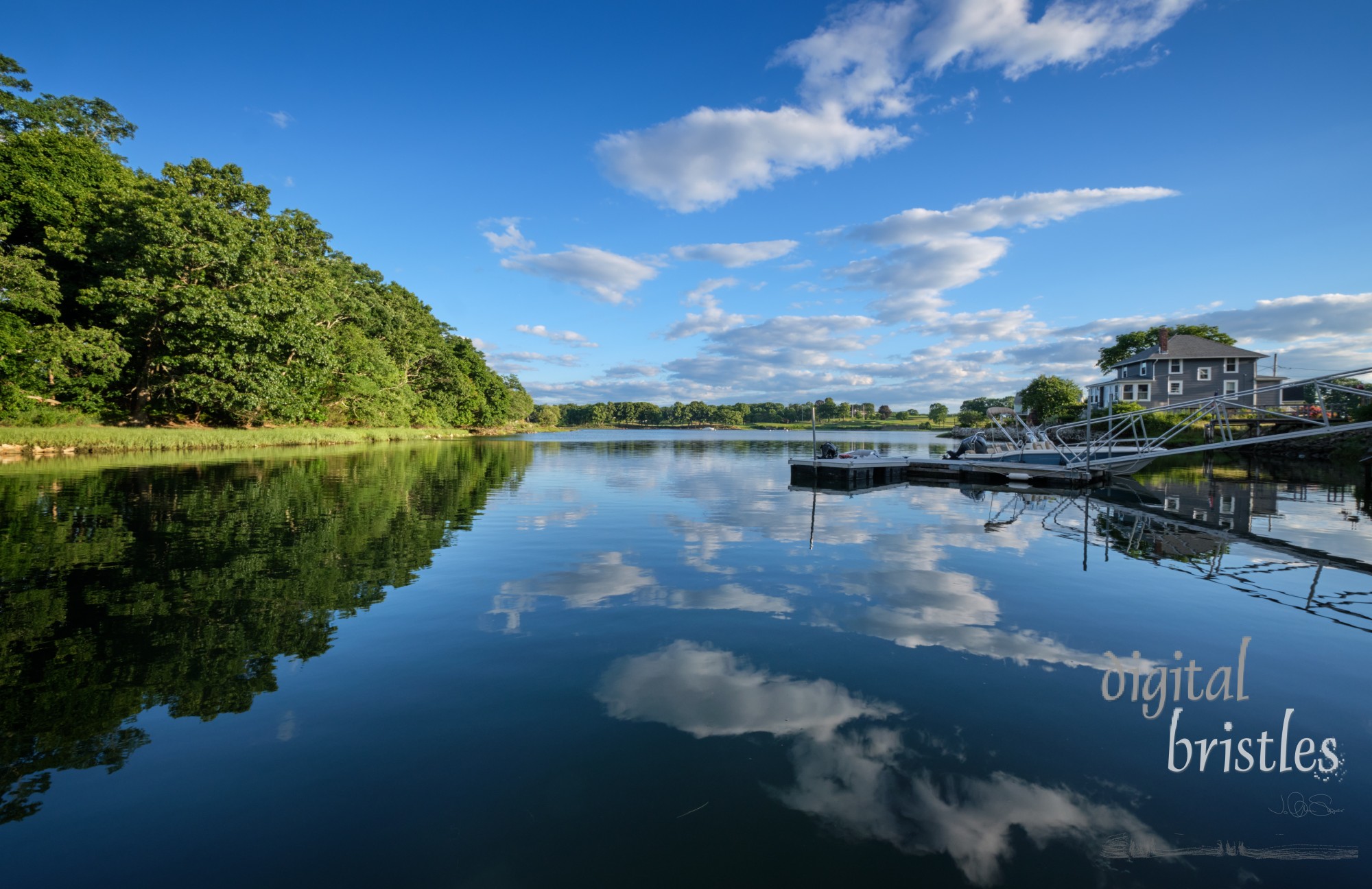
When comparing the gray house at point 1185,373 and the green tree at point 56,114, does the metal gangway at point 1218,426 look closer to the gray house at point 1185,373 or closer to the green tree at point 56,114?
the gray house at point 1185,373

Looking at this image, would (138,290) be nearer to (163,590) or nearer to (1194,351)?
(163,590)

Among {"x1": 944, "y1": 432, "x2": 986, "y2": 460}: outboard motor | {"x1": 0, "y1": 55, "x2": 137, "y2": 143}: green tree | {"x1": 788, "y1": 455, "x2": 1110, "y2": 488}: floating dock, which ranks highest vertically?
{"x1": 0, "y1": 55, "x2": 137, "y2": 143}: green tree

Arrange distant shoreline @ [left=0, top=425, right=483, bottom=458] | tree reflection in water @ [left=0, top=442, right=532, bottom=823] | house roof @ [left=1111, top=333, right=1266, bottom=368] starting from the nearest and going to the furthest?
tree reflection in water @ [left=0, top=442, right=532, bottom=823] < distant shoreline @ [left=0, top=425, right=483, bottom=458] < house roof @ [left=1111, top=333, right=1266, bottom=368]

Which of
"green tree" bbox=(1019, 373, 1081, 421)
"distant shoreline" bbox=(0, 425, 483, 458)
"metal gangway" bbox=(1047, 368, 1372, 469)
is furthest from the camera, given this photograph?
"green tree" bbox=(1019, 373, 1081, 421)

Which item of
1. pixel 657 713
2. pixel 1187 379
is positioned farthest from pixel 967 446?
pixel 1187 379

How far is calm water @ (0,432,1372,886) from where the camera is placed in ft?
14.3

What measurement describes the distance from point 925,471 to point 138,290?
57238mm

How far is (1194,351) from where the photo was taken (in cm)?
6894

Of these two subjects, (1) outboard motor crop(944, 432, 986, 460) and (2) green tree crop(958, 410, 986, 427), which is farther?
(2) green tree crop(958, 410, 986, 427)

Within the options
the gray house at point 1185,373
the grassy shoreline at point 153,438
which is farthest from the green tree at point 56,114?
the gray house at point 1185,373

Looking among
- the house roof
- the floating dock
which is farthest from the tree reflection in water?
the house roof

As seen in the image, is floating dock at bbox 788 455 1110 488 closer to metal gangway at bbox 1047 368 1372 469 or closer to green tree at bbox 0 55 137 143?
metal gangway at bbox 1047 368 1372 469

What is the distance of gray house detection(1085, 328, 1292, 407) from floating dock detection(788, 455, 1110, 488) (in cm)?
4025

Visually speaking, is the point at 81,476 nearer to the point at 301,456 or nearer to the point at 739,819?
the point at 301,456
